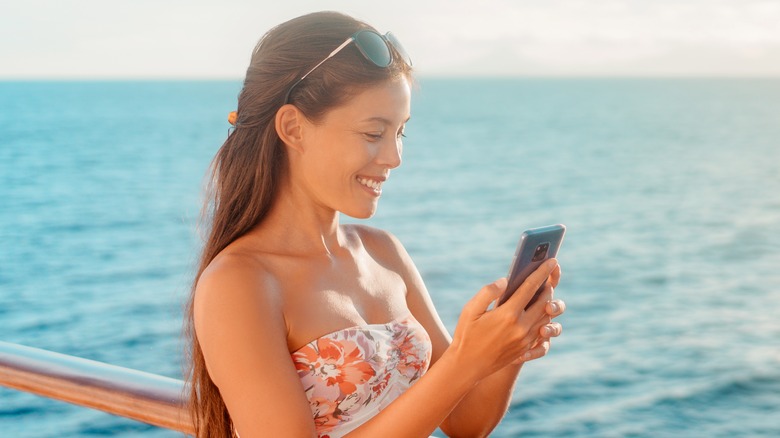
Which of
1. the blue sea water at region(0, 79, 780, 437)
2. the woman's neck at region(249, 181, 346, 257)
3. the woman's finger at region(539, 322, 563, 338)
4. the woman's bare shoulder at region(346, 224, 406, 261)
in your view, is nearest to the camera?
the woman's finger at region(539, 322, 563, 338)

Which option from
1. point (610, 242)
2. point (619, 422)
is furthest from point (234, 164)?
point (610, 242)

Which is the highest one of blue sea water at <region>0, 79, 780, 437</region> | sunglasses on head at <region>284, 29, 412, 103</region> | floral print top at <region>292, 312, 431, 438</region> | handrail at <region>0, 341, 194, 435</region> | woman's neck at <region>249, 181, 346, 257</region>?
sunglasses on head at <region>284, 29, 412, 103</region>

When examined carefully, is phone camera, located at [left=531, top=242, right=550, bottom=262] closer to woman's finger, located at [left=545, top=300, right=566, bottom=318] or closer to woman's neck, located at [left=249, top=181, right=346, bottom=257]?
woman's finger, located at [left=545, top=300, right=566, bottom=318]

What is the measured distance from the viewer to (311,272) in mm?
1904

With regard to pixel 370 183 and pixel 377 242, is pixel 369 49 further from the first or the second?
pixel 377 242

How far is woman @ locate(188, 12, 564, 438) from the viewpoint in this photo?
171cm

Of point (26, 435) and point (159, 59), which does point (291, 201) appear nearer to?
point (26, 435)

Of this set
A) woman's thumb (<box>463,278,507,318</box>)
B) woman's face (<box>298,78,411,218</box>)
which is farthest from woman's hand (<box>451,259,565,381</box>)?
woman's face (<box>298,78,411,218</box>)

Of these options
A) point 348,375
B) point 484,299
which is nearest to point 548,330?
point 484,299

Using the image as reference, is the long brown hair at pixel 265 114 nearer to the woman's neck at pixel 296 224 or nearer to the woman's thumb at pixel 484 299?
the woman's neck at pixel 296 224

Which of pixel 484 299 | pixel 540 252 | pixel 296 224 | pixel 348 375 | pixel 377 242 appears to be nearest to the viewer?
pixel 484 299

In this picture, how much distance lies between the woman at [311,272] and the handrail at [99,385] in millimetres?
49

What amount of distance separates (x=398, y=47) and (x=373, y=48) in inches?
4.5

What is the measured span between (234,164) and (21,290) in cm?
2257
